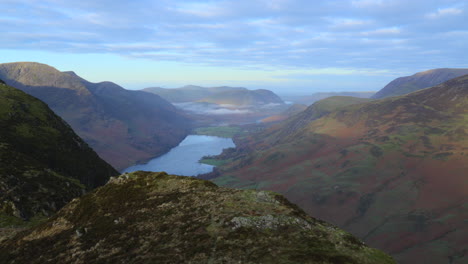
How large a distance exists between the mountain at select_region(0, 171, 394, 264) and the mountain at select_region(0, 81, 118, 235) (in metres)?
16.1

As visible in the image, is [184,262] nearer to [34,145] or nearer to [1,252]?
[1,252]

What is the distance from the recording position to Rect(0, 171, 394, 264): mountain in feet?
73.0

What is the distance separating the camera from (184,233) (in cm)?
2597

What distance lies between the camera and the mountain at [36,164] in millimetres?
49500

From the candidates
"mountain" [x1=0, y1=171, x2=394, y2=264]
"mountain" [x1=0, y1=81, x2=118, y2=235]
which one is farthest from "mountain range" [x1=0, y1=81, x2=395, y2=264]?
"mountain" [x1=0, y1=81, x2=118, y2=235]

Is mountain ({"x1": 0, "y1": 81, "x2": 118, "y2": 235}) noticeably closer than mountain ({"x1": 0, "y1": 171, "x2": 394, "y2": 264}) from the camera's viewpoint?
No

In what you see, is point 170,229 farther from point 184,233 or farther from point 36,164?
point 36,164

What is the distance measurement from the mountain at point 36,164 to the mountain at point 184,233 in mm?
16107

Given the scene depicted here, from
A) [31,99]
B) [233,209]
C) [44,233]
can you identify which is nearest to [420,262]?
[233,209]

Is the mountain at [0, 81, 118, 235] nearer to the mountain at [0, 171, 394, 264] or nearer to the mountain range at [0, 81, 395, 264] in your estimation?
the mountain range at [0, 81, 395, 264]

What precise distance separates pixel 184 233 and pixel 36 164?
5754 cm

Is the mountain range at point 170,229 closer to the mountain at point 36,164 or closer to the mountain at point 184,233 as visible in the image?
the mountain at point 184,233

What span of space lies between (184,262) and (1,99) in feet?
394

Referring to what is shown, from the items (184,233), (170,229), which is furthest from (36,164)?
(184,233)
